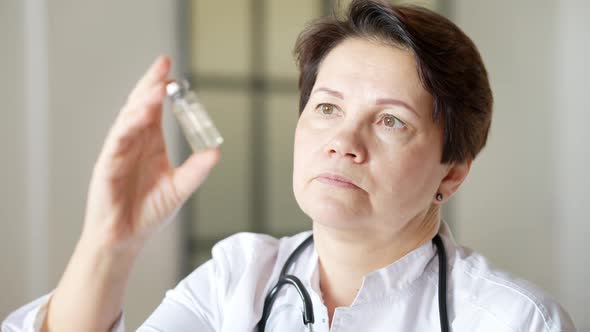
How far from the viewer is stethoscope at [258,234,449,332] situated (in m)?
1.25

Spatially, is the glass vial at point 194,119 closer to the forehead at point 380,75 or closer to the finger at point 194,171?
the finger at point 194,171

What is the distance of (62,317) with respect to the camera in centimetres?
110

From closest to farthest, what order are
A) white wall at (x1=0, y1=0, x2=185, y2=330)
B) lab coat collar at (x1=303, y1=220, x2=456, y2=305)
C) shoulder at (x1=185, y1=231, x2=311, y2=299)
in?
lab coat collar at (x1=303, y1=220, x2=456, y2=305) → shoulder at (x1=185, y1=231, x2=311, y2=299) → white wall at (x1=0, y1=0, x2=185, y2=330)

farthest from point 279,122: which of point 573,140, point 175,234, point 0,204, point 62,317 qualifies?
point 62,317

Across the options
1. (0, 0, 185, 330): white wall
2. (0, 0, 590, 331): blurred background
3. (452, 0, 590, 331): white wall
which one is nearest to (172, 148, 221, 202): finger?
(0, 0, 590, 331): blurred background

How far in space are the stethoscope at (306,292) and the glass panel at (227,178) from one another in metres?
1.94

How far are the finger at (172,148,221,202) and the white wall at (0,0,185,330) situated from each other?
198 cm

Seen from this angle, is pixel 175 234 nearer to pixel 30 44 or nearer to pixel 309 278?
pixel 30 44

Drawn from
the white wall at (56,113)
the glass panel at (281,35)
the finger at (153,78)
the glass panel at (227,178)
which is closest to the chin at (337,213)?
the finger at (153,78)

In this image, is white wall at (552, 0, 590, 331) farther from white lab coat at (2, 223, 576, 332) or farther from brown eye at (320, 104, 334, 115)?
brown eye at (320, 104, 334, 115)

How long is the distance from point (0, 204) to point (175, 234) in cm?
86

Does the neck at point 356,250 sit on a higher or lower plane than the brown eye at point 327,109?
lower

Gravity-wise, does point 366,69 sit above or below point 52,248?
above

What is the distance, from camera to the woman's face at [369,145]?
122 centimetres
